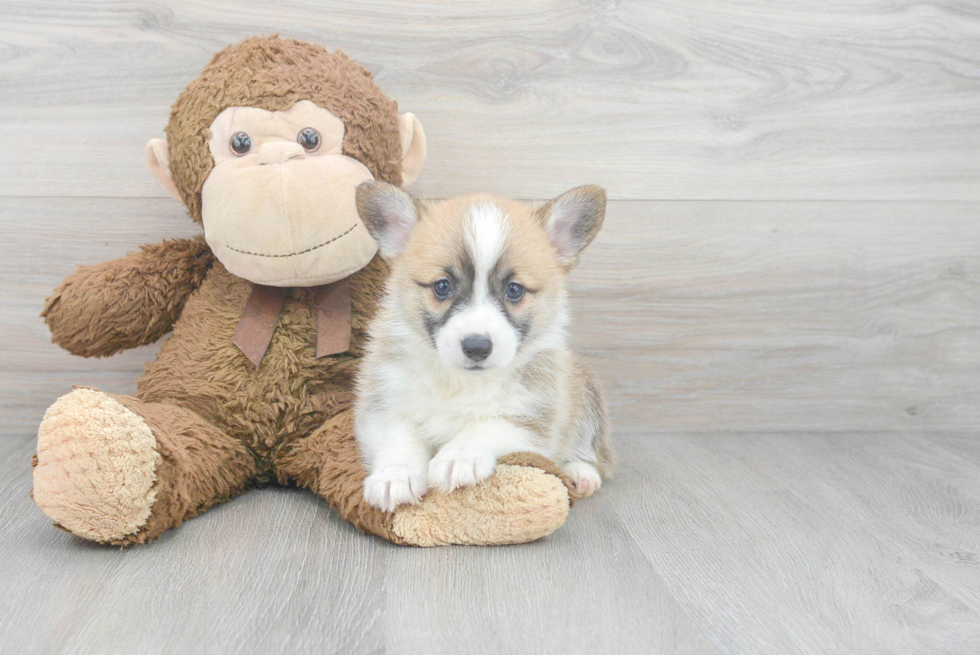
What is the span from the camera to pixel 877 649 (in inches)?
45.4

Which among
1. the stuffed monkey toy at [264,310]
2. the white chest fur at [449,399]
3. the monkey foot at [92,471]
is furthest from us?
the white chest fur at [449,399]

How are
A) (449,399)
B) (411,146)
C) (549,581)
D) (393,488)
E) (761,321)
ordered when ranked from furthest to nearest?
(761,321)
(411,146)
(449,399)
(393,488)
(549,581)

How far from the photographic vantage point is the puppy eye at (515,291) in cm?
153

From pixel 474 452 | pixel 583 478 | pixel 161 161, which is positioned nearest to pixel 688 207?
pixel 583 478

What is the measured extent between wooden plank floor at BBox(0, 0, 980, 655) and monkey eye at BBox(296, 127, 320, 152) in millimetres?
492

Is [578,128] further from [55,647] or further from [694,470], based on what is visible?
[55,647]

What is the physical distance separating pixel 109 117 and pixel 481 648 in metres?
1.72

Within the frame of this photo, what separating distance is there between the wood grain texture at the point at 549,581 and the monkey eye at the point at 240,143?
0.76 meters

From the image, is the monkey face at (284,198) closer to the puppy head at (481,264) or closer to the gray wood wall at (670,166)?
the puppy head at (481,264)

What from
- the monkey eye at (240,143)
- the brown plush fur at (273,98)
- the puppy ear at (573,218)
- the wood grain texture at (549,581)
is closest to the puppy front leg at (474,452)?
the wood grain texture at (549,581)

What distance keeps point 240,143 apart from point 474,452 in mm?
843

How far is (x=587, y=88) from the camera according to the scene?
2195mm

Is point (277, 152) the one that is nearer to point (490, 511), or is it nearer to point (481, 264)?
point (481, 264)

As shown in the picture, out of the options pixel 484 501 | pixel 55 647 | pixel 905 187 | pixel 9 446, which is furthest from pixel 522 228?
pixel 9 446
